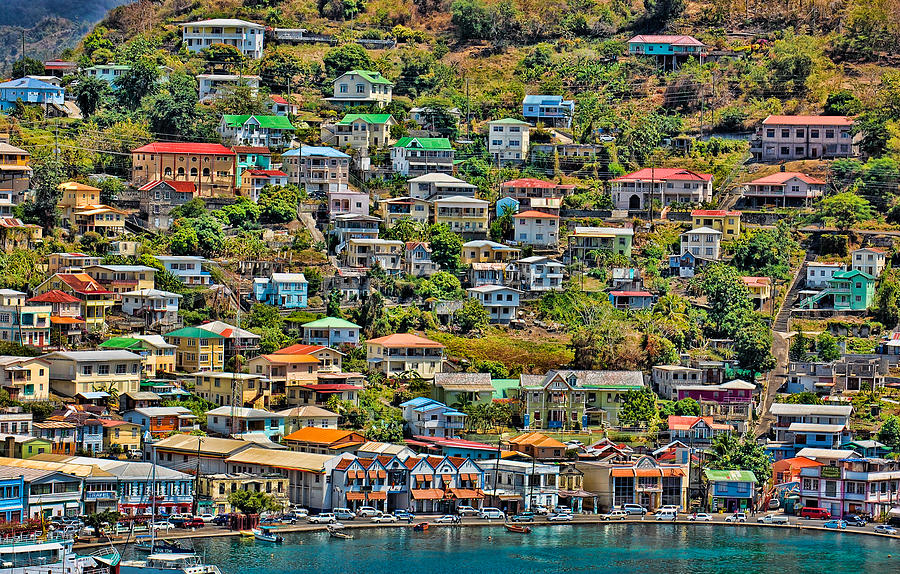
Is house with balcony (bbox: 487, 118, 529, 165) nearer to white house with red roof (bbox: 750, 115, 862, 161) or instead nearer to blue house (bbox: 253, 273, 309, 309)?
white house with red roof (bbox: 750, 115, 862, 161)

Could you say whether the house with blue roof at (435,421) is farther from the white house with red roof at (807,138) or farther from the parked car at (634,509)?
the white house with red roof at (807,138)

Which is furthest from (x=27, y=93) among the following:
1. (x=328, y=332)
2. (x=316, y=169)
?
(x=328, y=332)

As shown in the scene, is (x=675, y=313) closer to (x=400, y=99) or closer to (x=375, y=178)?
(x=375, y=178)

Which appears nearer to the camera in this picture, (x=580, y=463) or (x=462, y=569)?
(x=462, y=569)

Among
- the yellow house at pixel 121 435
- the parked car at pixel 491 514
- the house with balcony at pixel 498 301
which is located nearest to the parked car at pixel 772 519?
the parked car at pixel 491 514

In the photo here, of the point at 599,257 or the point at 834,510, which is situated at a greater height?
the point at 599,257

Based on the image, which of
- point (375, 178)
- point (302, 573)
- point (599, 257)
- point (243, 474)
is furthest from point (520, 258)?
point (302, 573)
